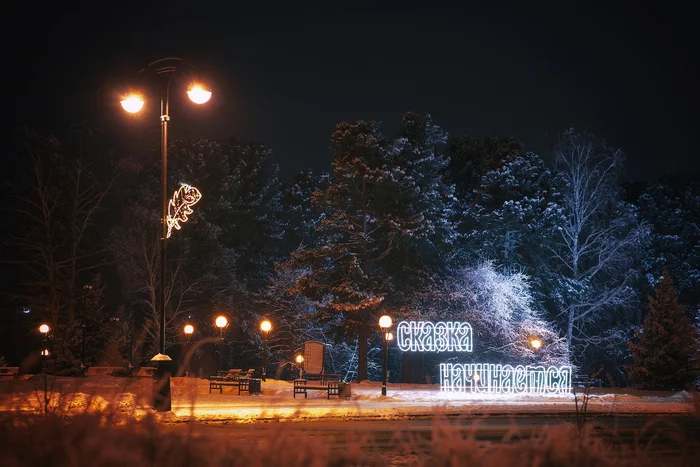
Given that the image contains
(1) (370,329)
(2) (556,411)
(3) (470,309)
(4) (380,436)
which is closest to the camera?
(4) (380,436)

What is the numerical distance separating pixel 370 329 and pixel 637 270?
61.7ft

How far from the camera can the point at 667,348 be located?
1417 inches

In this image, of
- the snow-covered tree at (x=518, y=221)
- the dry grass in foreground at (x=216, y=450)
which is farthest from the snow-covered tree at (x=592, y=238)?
the dry grass in foreground at (x=216, y=450)

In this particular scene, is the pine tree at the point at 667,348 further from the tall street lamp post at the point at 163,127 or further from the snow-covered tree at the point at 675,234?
the tall street lamp post at the point at 163,127

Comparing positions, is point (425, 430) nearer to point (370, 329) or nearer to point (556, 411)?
point (556, 411)

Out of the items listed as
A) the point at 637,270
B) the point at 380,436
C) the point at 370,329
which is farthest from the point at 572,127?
the point at 380,436

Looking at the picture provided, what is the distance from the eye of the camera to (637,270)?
44.2m

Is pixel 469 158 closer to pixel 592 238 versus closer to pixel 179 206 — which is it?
pixel 592 238

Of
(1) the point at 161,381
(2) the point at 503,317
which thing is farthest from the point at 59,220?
(1) the point at 161,381

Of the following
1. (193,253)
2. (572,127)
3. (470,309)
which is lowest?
(470,309)

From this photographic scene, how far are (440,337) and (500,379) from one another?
304 cm

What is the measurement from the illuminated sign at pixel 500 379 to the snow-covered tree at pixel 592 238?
11.1m

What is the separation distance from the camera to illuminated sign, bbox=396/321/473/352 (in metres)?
30.4

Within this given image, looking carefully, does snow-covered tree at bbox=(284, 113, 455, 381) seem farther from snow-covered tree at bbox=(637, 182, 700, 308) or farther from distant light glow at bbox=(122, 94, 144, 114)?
distant light glow at bbox=(122, 94, 144, 114)
